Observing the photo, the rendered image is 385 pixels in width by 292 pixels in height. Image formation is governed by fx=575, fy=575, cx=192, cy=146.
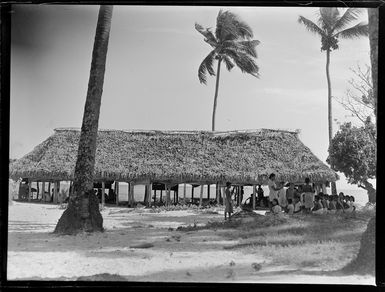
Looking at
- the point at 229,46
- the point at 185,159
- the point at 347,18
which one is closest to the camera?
the point at 347,18

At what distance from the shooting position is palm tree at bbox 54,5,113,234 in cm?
921

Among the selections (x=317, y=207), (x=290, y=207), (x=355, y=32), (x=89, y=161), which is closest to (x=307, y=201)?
(x=317, y=207)

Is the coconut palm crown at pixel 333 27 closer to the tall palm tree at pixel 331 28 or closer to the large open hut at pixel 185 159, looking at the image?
the tall palm tree at pixel 331 28

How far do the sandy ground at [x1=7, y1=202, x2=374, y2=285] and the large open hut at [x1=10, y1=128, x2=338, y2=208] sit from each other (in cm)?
441

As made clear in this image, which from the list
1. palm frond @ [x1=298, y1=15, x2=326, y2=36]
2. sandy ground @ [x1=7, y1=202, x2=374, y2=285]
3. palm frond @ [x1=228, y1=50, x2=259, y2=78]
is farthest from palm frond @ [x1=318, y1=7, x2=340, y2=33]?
sandy ground @ [x1=7, y1=202, x2=374, y2=285]

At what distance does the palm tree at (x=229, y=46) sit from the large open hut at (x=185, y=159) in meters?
2.91

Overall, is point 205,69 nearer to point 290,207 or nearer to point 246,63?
point 246,63

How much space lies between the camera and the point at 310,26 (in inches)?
348

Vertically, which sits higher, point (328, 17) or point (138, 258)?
point (328, 17)

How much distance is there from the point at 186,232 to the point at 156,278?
1416mm

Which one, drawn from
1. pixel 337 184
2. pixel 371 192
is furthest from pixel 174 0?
pixel 337 184

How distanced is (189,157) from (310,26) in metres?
6.49

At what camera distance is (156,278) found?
8.01 meters

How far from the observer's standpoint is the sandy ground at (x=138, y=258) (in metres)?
7.99
